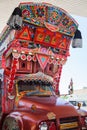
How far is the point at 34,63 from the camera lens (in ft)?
11.9

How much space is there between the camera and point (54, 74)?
396cm

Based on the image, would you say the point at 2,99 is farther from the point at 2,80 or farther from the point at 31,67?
the point at 31,67

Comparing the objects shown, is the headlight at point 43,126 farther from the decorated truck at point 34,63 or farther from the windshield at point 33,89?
the windshield at point 33,89

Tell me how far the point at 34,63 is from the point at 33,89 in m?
0.43

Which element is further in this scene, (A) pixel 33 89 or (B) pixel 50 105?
(A) pixel 33 89

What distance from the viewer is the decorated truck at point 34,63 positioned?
2832mm

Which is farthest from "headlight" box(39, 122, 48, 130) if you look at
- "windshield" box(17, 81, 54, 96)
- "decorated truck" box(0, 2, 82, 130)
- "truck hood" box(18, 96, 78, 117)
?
"windshield" box(17, 81, 54, 96)

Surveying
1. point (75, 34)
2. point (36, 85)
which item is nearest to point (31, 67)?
point (36, 85)

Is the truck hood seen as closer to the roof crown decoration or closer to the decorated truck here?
the decorated truck

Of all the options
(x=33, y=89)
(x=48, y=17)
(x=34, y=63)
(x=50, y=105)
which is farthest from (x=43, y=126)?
(x=48, y=17)

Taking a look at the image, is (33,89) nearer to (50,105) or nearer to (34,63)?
(34,63)

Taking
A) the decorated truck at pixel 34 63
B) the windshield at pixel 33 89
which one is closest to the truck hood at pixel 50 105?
the decorated truck at pixel 34 63

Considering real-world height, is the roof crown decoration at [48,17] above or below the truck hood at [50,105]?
above

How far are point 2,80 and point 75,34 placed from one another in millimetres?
1348
